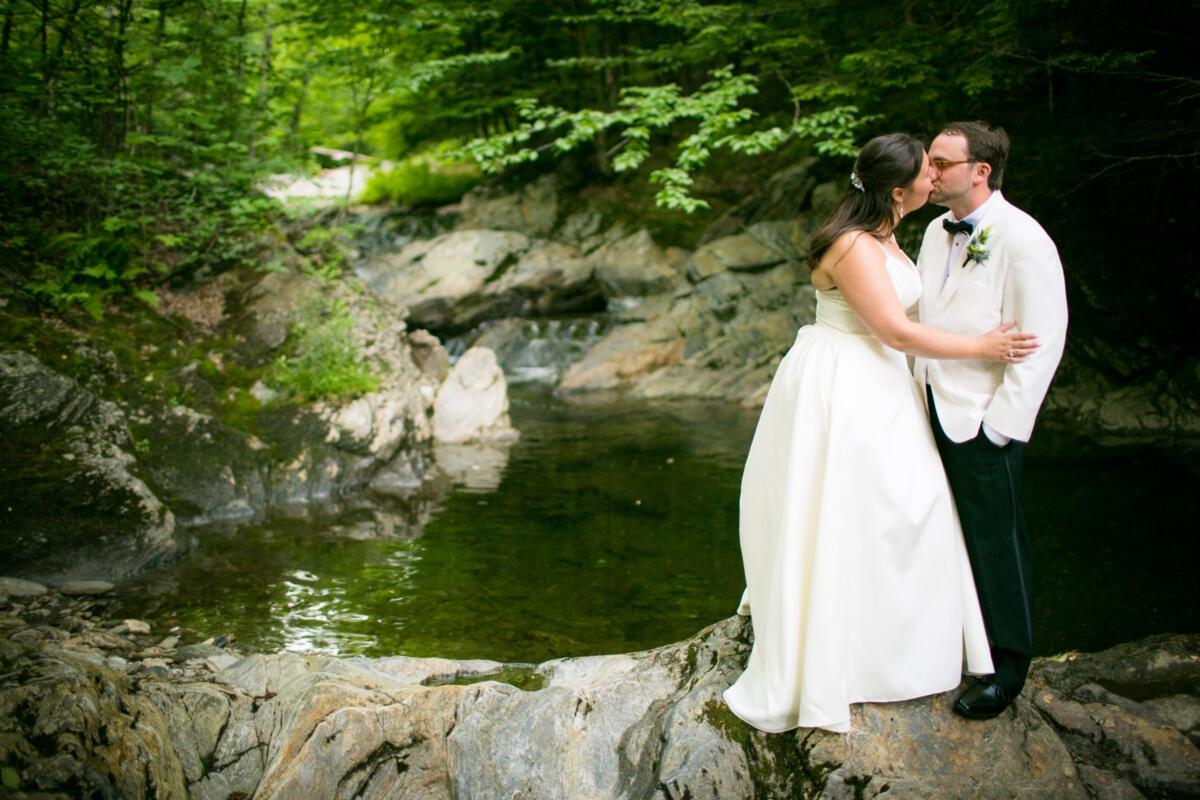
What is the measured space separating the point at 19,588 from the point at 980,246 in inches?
273

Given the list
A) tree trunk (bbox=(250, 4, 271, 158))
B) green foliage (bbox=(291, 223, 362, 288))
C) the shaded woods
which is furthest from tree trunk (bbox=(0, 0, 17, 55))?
green foliage (bbox=(291, 223, 362, 288))

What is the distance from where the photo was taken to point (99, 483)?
25.2ft

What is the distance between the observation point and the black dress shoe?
128 inches

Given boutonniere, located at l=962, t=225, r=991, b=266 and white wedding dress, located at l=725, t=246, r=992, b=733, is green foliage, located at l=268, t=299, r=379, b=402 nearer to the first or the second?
white wedding dress, located at l=725, t=246, r=992, b=733

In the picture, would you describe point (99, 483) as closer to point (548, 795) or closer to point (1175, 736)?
point (548, 795)

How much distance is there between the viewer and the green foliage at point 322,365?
408 inches

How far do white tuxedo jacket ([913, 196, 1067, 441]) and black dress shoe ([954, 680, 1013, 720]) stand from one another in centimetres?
99

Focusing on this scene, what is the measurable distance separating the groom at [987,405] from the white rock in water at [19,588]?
6.44 meters

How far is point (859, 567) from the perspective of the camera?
3252 millimetres

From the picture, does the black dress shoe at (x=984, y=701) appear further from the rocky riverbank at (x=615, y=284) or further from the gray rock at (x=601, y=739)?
the rocky riverbank at (x=615, y=284)

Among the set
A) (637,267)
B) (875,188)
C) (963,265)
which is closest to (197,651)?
(875,188)

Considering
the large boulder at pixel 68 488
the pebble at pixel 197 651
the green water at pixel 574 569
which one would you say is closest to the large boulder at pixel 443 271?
the green water at pixel 574 569

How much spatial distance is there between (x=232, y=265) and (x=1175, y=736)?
11.6m

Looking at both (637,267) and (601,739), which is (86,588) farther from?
(637,267)
